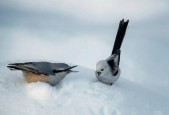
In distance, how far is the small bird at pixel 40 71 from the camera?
189 inches

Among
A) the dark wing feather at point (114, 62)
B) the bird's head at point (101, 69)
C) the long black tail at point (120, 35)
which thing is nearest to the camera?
the bird's head at point (101, 69)

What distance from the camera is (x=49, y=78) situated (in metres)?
4.88

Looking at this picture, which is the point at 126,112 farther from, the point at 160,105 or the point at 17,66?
the point at 17,66

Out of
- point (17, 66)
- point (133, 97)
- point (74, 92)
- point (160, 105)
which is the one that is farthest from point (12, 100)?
point (160, 105)

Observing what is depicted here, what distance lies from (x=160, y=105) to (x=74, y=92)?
1546 millimetres

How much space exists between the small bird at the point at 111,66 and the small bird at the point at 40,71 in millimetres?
791

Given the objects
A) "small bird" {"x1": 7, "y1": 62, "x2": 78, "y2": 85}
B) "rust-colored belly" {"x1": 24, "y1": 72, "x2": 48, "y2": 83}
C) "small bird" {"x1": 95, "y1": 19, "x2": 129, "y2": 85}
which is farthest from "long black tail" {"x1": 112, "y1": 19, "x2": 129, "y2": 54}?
"rust-colored belly" {"x1": 24, "y1": 72, "x2": 48, "y2": 83}

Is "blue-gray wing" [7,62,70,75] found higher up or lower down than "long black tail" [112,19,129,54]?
lower down

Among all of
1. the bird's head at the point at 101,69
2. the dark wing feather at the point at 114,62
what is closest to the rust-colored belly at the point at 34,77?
the bird's head at the point at 101,69

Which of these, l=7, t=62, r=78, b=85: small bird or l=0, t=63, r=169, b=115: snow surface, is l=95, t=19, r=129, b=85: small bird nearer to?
l=0, t=63, r=169, b=115: snow surface

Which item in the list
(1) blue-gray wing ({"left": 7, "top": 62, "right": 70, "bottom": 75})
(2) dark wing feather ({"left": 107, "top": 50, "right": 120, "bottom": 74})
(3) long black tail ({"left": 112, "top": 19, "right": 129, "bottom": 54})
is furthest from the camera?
(3) long black tail ({"left": 112, "top": 19, "right": 129, "bottom": 54})

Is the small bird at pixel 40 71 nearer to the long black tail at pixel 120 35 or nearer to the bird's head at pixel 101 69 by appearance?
the bird's head at pixel 101 69

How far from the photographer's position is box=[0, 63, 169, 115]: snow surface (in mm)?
4383

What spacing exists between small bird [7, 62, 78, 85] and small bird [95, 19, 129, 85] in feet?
2.60
